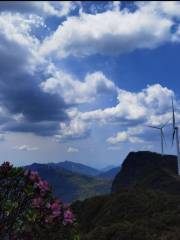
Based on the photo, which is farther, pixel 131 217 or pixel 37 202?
pixel 131 217

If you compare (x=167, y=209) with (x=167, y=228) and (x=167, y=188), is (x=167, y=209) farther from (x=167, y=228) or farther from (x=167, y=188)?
(x=167, y=188)

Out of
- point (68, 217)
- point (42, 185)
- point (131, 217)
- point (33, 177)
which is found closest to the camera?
point (68, 217)

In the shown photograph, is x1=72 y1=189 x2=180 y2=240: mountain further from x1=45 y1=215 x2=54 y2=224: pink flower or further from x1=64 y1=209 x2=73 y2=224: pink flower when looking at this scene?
x1=45 y1=215 x2=54 y2=224: pink flower

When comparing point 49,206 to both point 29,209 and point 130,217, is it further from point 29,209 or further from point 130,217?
point 130,217

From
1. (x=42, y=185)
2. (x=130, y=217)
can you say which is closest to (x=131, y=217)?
(x=130, y=217)

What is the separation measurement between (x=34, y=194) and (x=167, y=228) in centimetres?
6959

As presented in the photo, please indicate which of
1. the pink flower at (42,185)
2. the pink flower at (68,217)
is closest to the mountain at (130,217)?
the pink flower at (68,217)

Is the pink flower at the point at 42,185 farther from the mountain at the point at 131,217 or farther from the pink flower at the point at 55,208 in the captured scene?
the mountain at the point at 131,217

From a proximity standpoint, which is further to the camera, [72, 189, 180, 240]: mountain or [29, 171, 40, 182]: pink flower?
[72, 189, 180, 240]: mountain

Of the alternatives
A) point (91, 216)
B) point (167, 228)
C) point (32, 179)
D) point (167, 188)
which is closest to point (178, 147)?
point (167, 188)

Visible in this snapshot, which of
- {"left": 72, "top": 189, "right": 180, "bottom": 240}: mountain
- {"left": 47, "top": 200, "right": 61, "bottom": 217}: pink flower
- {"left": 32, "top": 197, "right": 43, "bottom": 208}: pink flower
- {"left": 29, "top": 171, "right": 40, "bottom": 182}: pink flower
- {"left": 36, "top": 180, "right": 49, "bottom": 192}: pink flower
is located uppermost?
{"left": 29, "top": 171, "right": 40, "bottom": 182}: pink flower

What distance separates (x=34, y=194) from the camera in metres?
13.2

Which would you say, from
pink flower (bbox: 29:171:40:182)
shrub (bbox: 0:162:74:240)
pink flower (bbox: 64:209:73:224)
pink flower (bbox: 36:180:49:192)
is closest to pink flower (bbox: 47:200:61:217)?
shrub (bbox: 0:162:74:240)

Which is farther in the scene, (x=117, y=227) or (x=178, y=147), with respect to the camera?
(x=178, y=147)
